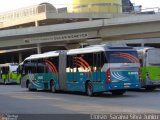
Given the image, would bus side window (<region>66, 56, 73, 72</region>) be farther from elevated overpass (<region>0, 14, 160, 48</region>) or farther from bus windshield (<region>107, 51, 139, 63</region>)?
elevated overpass (<region>0, 14, 160, 48</region>)

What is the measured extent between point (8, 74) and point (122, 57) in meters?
33.1

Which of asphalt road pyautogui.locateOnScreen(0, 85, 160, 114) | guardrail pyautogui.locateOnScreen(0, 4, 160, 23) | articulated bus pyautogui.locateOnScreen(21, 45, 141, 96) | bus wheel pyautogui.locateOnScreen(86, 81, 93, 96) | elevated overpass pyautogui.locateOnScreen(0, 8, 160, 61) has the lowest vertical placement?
asphalt road pyautogui.locateOnScreen(0, 85, 160, 114)

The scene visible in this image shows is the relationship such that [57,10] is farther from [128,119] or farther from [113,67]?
[128,119]

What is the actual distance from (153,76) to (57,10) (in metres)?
62.9

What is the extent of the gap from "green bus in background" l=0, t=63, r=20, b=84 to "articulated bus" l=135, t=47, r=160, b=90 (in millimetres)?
27283

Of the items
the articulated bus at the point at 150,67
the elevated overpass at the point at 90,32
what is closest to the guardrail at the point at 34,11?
the elevated overpass at the point at 90,32

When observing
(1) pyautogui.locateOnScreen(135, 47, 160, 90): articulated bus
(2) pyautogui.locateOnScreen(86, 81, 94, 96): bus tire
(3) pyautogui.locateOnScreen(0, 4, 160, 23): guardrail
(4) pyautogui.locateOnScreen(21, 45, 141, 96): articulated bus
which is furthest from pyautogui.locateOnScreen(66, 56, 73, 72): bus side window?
(3) pyautogui.locateOnScreen(0, 4, 160, 23): guardrail

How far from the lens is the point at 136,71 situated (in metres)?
26.4

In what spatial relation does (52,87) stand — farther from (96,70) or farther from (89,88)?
(96,70)

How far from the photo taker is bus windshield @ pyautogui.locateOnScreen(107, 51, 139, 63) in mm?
25547

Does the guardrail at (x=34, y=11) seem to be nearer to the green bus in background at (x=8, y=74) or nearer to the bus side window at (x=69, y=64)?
the green bus in background at (x=8, y=74)

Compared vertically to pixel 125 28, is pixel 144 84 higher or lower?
lower

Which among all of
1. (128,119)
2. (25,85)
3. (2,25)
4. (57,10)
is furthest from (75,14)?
(128,119)

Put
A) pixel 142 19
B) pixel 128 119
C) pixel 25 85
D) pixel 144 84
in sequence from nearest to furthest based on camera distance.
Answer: pixel 128 119
pixel 144 84
pixel 25 85
pixel 142 19
